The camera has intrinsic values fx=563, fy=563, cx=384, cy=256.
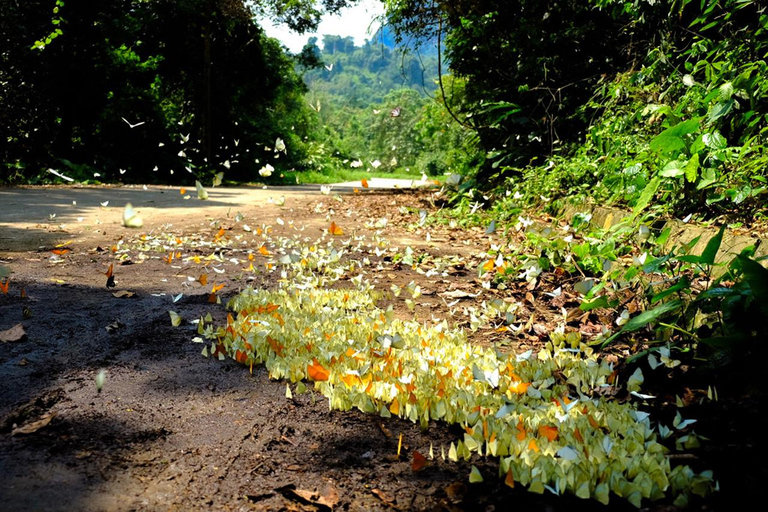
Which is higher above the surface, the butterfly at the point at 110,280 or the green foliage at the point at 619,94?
the green foliage at the point at 619,94

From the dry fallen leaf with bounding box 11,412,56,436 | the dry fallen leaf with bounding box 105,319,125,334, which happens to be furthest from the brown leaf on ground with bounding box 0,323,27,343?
the dry fallen leaf with bounding box 11,412,56,436

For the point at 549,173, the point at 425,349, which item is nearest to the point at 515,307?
the point at 425,349

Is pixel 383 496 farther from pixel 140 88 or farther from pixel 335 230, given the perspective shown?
pixel 140 88

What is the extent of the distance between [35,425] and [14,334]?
767 mm

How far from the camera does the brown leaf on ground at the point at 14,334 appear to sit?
2.07 m

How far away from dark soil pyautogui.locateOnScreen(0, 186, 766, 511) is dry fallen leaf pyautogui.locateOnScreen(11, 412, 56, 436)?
13 millimetres

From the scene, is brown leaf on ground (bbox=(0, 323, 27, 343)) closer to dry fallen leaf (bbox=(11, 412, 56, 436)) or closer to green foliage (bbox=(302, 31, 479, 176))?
dry fallen leaf (bbox=(11, 412, 56, 436))

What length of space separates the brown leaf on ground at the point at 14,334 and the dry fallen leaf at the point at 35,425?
26.1 inches

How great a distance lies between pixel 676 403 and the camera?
5.55ft

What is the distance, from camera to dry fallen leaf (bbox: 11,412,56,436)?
1.47 metres

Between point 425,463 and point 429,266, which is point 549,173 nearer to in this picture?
point 429,266

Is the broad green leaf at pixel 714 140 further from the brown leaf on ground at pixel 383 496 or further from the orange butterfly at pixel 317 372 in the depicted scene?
the brown leaf on ground at pixel 383 496

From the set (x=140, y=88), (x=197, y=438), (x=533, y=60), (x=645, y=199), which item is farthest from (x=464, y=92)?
(x=140, y=88)

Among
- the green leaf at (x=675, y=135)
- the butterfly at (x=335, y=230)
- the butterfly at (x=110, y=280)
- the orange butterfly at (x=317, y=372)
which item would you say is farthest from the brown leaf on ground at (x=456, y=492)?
the butterfly at (x=335, y=230)
